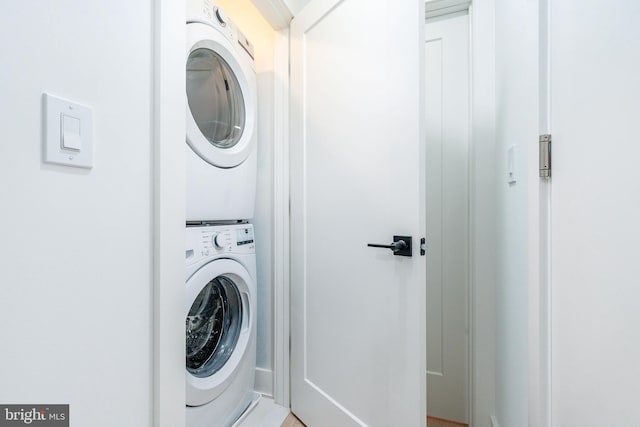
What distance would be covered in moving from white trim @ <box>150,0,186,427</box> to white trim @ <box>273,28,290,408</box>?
0.84m

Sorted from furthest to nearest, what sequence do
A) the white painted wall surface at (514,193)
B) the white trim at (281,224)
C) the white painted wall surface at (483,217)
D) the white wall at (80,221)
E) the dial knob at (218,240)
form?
the white trim at (281,224)
the white painted wall surface at (483,217)
the dial knob at (218,240)
the white painted wall surface at (514,193)
the white wall at (80,221)

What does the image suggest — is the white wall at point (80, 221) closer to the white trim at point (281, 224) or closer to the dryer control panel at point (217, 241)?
the dryer control panel at point (217, 241)

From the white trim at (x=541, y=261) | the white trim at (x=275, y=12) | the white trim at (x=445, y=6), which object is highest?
the white trim at (x=445, y=6)

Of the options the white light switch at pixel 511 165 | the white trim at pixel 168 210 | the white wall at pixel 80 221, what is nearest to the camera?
the white wall at pixel 80 221

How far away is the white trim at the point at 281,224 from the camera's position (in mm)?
1573

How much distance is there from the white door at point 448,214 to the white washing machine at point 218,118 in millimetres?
944

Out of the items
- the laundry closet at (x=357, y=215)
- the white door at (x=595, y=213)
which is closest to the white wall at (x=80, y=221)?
Answer: the laundry closet at (x=357, y=215)

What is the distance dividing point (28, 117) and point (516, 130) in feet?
3.88

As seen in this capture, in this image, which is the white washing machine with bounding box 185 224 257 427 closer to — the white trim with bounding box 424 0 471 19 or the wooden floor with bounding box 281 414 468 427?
the wooden floor with bounding box 281 414 468 427

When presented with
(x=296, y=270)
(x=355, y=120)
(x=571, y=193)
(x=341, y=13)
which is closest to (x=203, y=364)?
(x=296, y=270)

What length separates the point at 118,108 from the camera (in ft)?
1.99

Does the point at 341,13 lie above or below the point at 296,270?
above

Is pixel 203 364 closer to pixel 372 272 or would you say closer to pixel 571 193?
pixel 372 272

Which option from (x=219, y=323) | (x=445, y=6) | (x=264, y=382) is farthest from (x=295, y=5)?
(x=264, y=382)
